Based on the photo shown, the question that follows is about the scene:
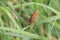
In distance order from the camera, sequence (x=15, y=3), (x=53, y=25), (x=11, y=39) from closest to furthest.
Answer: (x=11, y=39) < (x=53, y=25) < (x=15, y=3)

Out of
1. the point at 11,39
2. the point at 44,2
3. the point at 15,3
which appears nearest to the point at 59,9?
the point at 44,2

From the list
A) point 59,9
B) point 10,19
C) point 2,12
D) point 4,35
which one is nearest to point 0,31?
point 4,35

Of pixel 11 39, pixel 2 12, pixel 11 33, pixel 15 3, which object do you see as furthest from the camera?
pixel 15 3

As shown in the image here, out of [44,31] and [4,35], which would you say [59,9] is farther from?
[4,35]

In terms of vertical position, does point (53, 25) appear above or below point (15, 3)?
below

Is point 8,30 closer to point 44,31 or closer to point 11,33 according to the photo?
point 11,33

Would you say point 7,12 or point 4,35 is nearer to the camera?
point 4,35
